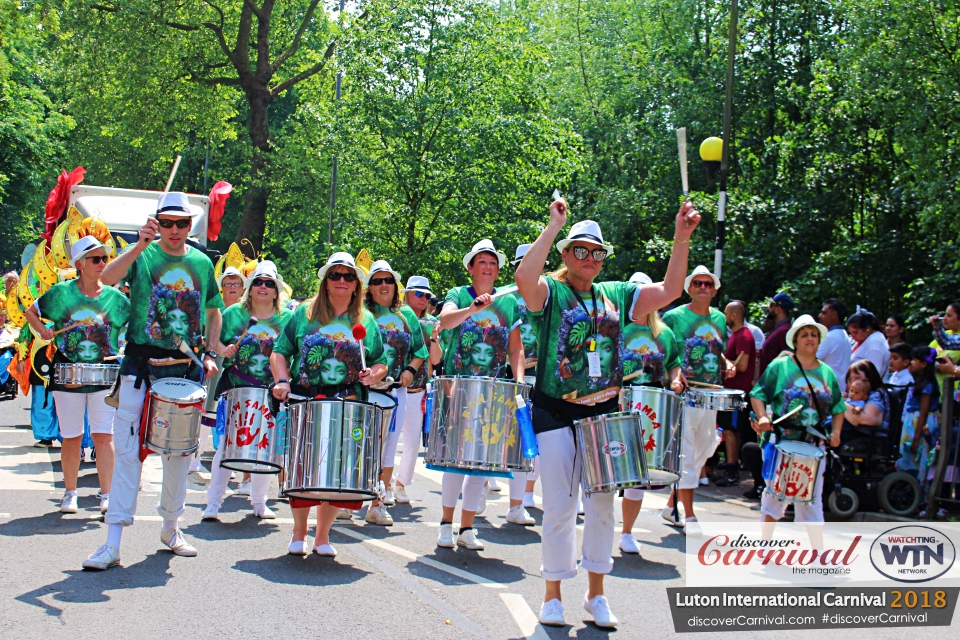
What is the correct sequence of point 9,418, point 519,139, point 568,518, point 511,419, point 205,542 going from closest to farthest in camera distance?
1. point 568,518
2. point 511,419
3. point 205,542
4. point 9,418
5. point 519,139

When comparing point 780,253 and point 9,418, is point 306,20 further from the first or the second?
point 9,418

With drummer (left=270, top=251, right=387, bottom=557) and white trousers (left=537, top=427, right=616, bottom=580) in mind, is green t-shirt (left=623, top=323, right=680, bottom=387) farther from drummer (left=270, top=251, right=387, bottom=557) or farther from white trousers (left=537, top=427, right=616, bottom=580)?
white trousers (left=537, top=427, right=616, bottom=580)

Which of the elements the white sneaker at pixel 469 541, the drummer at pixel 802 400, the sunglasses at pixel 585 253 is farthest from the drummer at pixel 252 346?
the drummer at pixel 802 400

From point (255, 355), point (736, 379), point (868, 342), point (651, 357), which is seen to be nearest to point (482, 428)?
point (651, 357)

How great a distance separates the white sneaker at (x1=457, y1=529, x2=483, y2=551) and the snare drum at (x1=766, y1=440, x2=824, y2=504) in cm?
222

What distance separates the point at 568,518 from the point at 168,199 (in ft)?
11.0

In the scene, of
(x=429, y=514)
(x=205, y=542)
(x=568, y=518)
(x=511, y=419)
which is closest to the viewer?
(x=568, y=518)

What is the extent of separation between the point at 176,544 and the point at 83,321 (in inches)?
89.9

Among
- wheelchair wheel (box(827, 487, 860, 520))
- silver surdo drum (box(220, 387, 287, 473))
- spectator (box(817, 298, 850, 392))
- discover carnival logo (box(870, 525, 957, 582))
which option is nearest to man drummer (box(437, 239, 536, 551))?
silver surdo drum (box(220, 387, 287, 473))

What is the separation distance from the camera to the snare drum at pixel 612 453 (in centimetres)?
575

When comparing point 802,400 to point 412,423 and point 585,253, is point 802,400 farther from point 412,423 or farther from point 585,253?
point 412,423

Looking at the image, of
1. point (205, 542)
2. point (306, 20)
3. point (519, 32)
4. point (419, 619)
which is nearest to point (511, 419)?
point (419, 619)

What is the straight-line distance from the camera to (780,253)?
2253 cm

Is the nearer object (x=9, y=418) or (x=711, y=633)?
(x=711, y=633)
